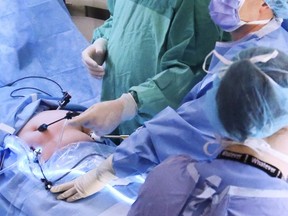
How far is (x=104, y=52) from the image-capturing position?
172 centimetres

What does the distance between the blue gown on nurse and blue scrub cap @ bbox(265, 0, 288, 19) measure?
0.03m

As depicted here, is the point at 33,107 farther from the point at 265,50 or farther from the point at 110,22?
the point at 265,50

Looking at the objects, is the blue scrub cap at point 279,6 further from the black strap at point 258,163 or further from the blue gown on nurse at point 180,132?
the black strap at point 258,163

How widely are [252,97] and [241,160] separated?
134 millimetres

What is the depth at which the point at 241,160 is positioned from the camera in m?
0.87

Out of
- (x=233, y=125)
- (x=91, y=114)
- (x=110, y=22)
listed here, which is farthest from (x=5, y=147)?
(x=233, y=125)

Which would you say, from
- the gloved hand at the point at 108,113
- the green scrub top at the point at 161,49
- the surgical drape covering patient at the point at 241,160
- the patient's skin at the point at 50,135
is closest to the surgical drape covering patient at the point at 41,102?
the patient's skin at the point at 50,135

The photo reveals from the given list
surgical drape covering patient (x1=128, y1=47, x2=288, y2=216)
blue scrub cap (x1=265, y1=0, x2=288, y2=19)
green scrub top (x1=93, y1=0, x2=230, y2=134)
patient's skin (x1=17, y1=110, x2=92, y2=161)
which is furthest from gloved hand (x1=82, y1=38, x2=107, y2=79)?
surgical drape covering patient (x1=128, y1=47, x2=288, y2=216)

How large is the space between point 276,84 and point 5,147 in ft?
3.82

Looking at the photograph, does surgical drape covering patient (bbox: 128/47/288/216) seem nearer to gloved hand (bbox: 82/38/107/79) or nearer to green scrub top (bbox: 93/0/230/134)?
green scrub top (bbox: 93/0/230/134)

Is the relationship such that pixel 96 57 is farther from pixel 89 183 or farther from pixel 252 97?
pixel 252 97

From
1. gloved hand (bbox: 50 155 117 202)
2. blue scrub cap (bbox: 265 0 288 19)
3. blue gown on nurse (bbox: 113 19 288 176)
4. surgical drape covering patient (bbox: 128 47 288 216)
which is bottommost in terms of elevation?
gloved hand (bbox: 50 155 117 202)

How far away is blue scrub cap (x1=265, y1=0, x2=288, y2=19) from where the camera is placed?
1.18 metres

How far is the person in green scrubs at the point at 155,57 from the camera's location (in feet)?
4.52
